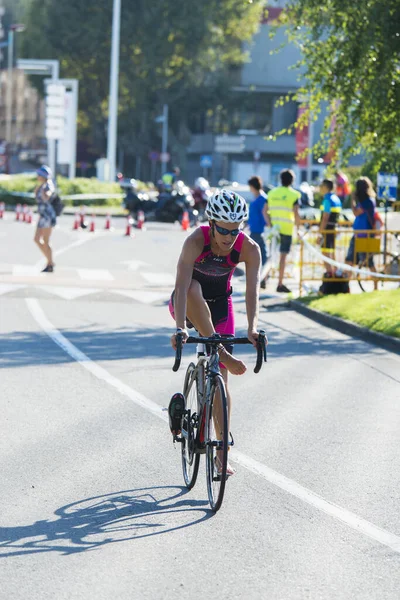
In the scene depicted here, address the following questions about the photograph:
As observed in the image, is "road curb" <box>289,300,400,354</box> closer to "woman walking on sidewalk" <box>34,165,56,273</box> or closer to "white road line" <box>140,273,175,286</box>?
"white road line" <box>140,273,175,286</box>

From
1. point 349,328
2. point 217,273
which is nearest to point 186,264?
point 217,273

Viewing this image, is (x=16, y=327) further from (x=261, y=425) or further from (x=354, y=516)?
(x=354, y=516)

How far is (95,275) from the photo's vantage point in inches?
936

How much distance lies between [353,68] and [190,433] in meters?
12.0

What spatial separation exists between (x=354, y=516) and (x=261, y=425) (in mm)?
2795

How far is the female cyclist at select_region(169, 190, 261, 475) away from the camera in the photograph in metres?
7.21

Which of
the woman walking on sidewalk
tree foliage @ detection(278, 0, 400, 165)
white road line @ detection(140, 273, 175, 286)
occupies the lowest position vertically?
white road line @ detection(140, 273, 175, 286)

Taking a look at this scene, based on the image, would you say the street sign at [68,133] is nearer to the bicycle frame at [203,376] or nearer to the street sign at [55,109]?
the street sign at [55,109]

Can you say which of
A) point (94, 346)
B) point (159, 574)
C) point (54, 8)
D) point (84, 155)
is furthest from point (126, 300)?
point (84, 155)

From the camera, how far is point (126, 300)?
20.0 metres

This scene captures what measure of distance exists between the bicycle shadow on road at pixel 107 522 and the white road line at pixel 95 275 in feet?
51.5

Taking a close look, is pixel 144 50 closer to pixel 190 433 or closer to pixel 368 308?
pixel 368 308

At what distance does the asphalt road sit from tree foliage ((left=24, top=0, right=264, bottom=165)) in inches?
2685

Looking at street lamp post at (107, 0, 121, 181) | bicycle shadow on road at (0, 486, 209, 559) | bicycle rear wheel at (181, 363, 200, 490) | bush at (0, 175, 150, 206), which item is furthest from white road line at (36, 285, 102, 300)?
street lamp post at (107, 0, 121, 181)
